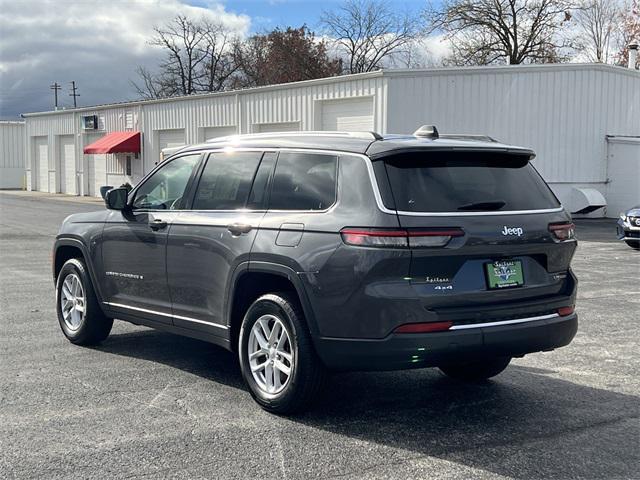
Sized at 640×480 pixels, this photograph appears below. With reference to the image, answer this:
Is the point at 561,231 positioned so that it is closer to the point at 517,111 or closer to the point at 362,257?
the point at 362,257

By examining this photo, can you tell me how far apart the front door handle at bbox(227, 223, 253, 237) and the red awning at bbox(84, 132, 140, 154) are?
32474 mm

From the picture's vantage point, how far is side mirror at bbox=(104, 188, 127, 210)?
638 cm

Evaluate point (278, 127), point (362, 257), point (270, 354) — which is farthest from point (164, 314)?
point (278, 127)

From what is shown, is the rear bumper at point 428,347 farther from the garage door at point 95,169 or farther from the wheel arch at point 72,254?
the garage door at point 95,169

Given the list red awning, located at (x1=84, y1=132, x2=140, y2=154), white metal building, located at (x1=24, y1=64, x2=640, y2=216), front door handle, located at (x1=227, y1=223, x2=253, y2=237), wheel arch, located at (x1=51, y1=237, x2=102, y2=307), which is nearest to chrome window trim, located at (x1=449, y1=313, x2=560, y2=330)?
front door handle, located at (x1=227, y1=223, x2=253, y2=237)

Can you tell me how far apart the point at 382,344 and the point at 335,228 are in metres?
0.77

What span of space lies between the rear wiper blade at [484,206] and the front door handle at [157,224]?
2530mm

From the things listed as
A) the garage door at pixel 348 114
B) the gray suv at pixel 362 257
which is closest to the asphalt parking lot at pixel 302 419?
the gray suv at pixel 362 257

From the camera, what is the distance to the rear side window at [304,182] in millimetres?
4898

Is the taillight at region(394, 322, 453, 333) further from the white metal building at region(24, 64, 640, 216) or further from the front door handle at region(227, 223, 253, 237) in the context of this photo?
the white metal building at region(24, 64, 640, 216)

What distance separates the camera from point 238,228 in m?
5.26

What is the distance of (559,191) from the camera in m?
24.1

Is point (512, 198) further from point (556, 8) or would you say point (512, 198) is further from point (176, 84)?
point (176, 84)

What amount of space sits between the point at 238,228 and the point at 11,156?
58.6m
